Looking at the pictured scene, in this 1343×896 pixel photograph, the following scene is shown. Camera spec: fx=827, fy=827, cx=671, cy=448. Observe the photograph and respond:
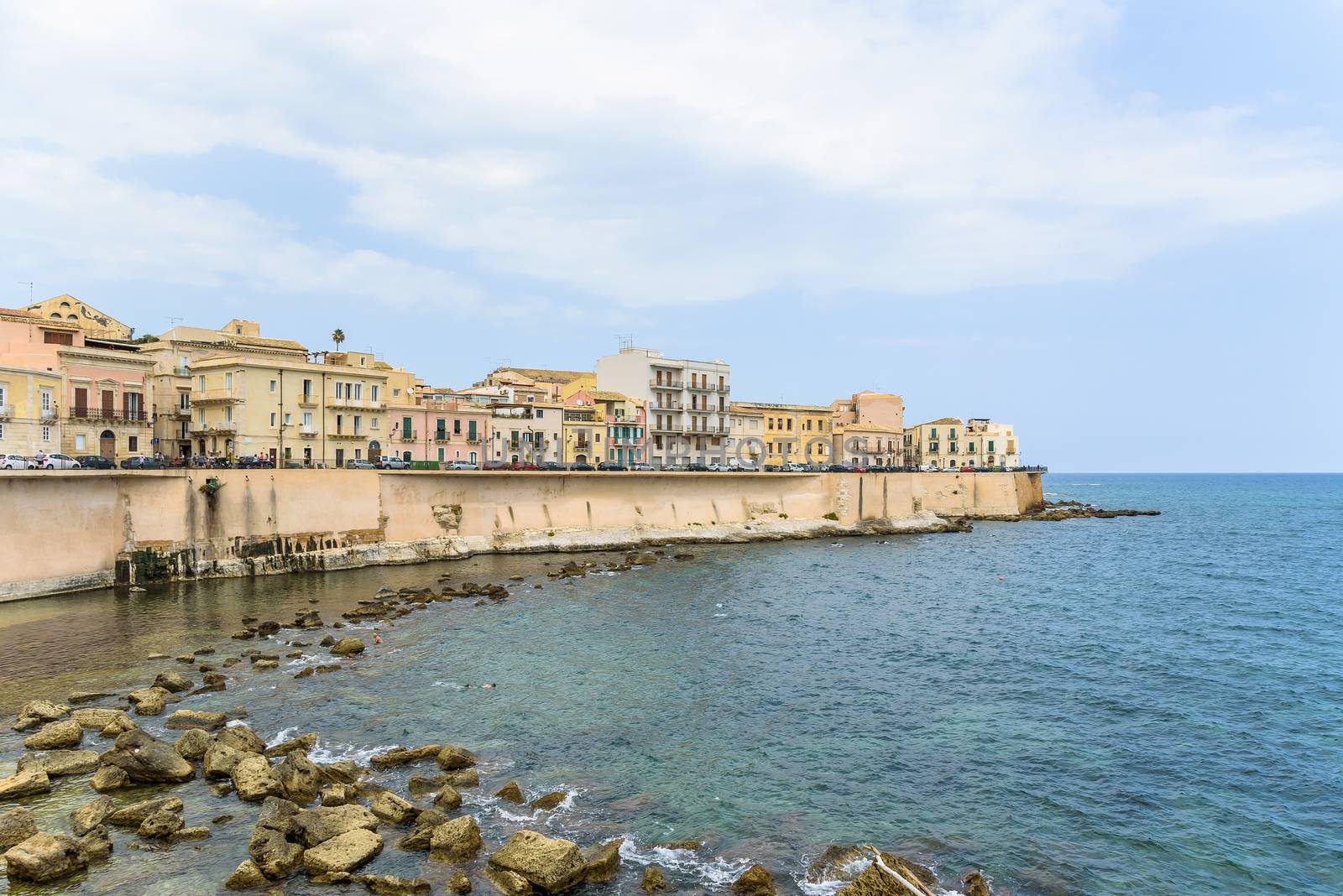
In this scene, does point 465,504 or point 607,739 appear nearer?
point 607,739

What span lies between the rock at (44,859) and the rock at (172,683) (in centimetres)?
1099

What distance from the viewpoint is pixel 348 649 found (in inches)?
1214

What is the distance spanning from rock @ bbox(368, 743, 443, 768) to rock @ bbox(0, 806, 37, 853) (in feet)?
22.0

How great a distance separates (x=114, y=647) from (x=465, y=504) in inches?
1136

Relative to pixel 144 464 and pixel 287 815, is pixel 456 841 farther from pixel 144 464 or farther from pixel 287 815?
pixel 144 464

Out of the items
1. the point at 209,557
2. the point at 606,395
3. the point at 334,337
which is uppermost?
the point at 334,337

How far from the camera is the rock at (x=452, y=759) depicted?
2033 cm

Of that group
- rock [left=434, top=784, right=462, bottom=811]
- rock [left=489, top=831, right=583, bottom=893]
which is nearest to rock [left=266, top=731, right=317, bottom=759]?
rock [left=434, top=784, right=462, bottom=811]

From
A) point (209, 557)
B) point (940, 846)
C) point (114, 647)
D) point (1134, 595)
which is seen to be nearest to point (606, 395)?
point (209, 557)

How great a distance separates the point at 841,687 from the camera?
28500mm

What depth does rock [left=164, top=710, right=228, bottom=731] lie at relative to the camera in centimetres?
2280

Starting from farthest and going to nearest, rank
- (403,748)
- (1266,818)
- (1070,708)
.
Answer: (1070,708), (403,748), (1266,818)

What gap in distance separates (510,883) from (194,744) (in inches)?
426

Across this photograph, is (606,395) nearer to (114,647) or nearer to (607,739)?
(114,647)
